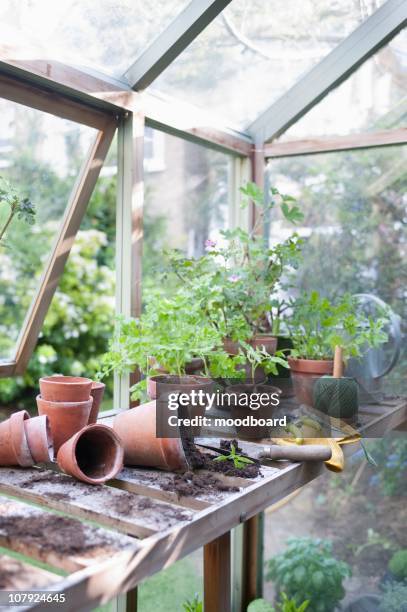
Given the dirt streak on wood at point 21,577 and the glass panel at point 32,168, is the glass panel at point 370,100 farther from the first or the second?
the dirt streak on wood at point 21,577

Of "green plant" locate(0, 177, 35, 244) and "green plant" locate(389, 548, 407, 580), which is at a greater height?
"green plant" locate(0, 177, 35, 244)

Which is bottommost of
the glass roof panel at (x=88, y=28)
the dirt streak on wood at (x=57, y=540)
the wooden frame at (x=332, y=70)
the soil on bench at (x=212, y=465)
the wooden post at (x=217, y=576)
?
the wooden post at (x=217, y=576)

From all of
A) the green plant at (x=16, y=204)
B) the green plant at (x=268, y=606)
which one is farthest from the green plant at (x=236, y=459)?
the green plant at (x=268, y=606)

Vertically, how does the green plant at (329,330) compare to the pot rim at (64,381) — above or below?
above

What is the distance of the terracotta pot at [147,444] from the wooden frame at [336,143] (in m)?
1.77

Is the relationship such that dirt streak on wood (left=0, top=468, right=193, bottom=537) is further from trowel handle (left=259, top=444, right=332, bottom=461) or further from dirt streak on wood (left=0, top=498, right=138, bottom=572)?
trowel handle (left=259, top=444, right=332, bottom=461)

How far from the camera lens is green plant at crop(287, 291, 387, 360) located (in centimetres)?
226

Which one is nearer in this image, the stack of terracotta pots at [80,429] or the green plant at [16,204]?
the stack of terracotta pots at [80,429]

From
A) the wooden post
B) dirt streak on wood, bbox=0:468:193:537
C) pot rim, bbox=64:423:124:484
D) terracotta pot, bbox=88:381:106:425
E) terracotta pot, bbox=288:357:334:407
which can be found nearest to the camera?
dirt streak on wood, bbox=0:468:193:537

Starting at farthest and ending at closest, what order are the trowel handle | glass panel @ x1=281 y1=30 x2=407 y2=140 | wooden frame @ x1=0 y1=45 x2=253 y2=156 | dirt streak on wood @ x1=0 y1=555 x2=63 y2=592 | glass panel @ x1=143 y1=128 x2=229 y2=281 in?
1. glass panel @ x1=143 y1=128 x2=229 y2=281
2. glass panel @ x1=281 y1=30 x2=407 y2=140
3. wooden frame @ x1=0 y1=45 x2=253 y2=156
4. the trowel handle
5. dirt streak on wood @ x1=0 y1=555 x2=63 y2=592

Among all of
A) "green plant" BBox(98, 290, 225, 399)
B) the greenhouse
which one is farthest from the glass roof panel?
"green plant" BBox(98, 290, 225, 399)

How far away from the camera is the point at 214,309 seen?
2.41m

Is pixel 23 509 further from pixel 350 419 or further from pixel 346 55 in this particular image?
pixel 346 55

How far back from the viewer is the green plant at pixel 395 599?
99.5 inches
